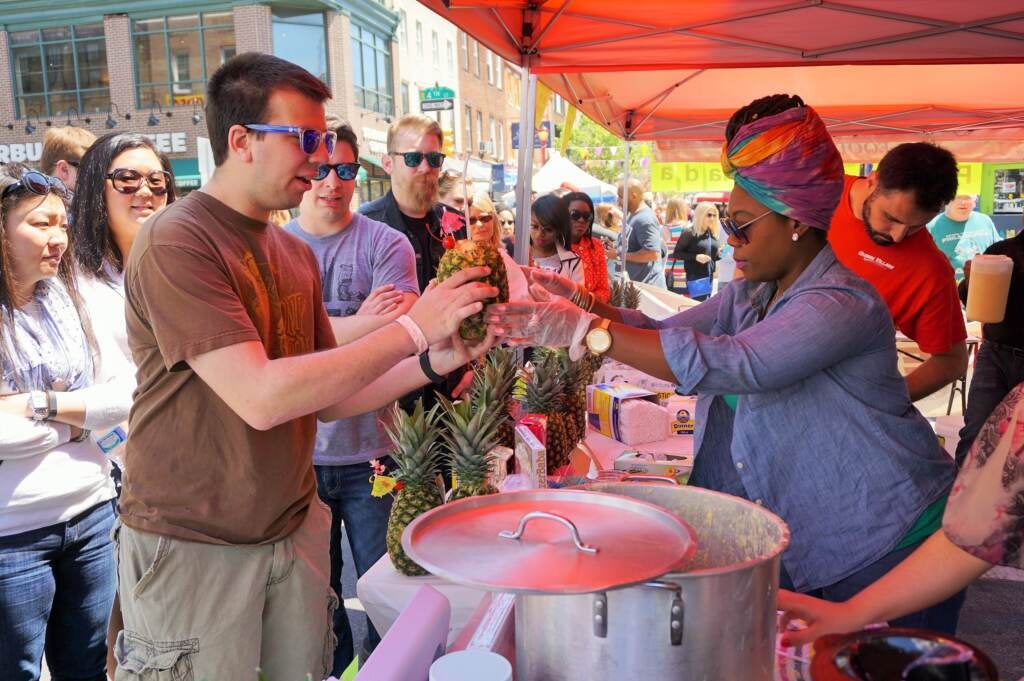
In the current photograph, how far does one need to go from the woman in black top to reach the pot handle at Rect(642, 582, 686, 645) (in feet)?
34.6

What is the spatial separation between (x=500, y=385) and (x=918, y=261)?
209 centimetres

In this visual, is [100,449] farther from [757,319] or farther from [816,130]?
[816,130]

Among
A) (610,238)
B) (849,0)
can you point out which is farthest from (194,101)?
(849,0)

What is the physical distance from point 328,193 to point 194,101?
26335 millimetres

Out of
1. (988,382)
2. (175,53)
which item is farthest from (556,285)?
(175,53)

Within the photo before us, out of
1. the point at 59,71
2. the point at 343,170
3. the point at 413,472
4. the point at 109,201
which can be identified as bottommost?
the point at 413,472

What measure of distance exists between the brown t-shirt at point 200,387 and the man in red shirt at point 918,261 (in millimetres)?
2625

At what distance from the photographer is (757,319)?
2428mm

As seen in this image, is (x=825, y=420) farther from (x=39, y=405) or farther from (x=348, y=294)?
(x=39, y=405)

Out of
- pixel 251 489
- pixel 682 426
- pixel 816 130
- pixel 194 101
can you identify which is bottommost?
pixel 682 426

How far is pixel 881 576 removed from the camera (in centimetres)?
205

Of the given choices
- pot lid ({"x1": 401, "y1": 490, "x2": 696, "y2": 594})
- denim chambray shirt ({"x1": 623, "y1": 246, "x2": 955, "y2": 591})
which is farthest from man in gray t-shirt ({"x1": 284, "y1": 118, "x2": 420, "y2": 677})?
pot lid ({"x1": 401, "y1": 490, "x2": 696, "y2": 594})

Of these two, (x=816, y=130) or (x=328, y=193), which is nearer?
(x=816, y=130)

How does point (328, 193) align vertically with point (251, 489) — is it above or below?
above
